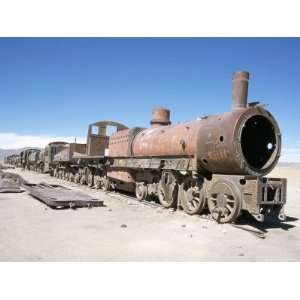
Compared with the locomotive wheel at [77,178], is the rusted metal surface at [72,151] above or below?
above

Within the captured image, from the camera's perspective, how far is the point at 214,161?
A: 31.7ft

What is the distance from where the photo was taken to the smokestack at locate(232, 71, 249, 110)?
382 inches

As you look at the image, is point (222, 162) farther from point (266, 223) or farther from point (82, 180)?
point (82, 180)

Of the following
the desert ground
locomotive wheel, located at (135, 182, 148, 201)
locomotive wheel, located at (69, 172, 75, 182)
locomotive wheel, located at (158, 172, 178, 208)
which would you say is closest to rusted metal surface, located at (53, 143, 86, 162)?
locomotive wheel, located at (69, 172, 75, 182)

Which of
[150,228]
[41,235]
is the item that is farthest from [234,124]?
[41,235]

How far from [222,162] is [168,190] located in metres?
3.01

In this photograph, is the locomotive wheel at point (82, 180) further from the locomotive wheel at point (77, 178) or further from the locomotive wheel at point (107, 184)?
the locomotive wheel at point (107, 184)

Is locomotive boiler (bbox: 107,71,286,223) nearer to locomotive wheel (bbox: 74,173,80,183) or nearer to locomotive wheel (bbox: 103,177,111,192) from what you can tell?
locomotive wheel (bbox: 103,177,111,192)

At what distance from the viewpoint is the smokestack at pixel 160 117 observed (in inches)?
578

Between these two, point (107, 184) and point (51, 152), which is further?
point (51, 152)

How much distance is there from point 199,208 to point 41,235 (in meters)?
4.73

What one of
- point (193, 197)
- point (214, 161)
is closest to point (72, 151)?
point (193, 197)

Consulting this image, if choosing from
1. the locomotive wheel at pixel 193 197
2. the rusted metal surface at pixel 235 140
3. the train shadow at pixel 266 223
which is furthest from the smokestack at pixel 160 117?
the train shadow at pixel 266 223

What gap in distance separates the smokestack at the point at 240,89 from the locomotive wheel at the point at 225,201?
2144 millimetres
